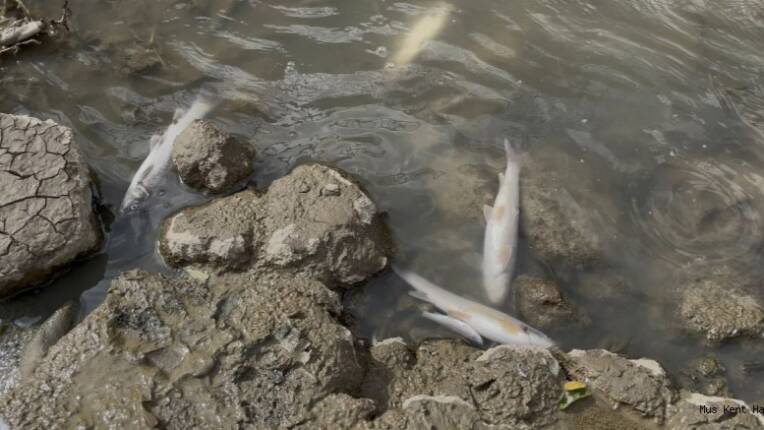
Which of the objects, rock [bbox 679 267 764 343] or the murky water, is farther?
the murky water

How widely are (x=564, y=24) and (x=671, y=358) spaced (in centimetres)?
398

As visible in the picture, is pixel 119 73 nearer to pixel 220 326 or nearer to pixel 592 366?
pixel 220 326

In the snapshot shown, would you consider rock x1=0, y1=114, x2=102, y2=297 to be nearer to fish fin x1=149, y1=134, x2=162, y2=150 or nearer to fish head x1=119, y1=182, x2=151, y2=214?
fish head x1=119, y1=182, x2=151, y2=214

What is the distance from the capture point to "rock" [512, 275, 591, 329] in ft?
16.4

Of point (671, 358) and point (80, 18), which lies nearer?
point (671, 358)

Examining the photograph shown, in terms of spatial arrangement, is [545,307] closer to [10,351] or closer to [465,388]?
[465,388]

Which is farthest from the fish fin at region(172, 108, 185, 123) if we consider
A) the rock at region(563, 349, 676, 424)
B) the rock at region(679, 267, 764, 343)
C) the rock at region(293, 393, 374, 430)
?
the rock at region(679, 267, 764, 343)

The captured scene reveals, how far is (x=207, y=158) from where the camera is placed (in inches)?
207

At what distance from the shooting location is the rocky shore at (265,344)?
3684mm

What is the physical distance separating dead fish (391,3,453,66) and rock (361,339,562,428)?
3.50 m

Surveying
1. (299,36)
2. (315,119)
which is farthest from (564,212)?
(299,36)

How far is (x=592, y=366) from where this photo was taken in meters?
4.49

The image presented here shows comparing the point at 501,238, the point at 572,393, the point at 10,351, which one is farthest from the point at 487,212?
the point at 10,351

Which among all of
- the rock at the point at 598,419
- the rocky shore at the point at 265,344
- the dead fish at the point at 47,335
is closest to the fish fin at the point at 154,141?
the rocky shore at the point at 265,344
